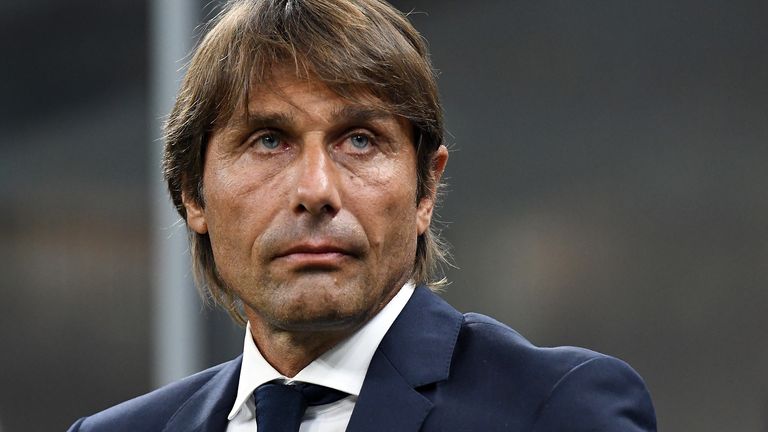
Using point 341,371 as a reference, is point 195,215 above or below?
above

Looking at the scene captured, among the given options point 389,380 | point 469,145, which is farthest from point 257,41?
point 469,145

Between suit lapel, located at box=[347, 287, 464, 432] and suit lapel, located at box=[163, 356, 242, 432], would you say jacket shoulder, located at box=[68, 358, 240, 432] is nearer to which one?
suit lapel, located at box=[163, 356, 242, 432]

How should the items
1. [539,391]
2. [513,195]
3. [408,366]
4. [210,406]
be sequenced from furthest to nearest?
1. [513,195]
2. [210,406]
3. [408,366]
4. [539,391]

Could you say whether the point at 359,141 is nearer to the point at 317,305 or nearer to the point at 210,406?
the point at 317,305

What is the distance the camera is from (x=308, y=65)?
1696mm

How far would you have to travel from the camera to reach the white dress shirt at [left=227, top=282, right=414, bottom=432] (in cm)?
170

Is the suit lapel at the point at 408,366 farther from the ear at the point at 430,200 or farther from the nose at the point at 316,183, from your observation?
the nose at the point at 316,183

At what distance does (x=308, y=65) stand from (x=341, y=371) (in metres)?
0.46

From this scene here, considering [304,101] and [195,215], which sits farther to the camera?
[195,215]

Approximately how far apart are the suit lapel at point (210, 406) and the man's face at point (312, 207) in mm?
191

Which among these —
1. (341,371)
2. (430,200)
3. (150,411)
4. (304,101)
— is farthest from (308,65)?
(150,411)

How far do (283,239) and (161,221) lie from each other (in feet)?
7.29

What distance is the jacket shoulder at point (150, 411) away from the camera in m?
1.95

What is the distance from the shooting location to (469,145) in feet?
10.4
